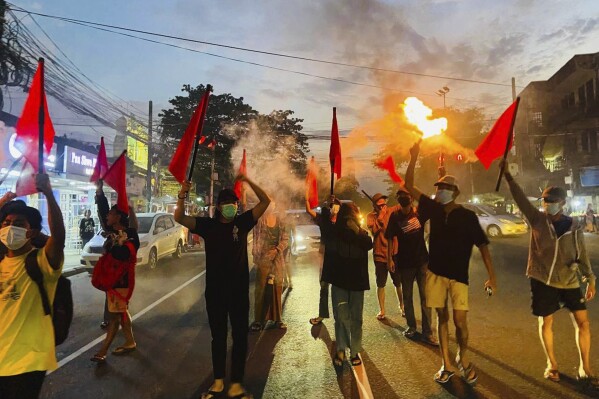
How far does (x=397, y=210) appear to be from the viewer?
600 centimetres

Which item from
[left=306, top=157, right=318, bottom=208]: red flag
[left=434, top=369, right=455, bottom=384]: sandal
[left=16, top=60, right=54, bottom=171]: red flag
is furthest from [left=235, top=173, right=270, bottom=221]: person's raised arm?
[left=306, top=157, right=318, bottom=208]: red flag

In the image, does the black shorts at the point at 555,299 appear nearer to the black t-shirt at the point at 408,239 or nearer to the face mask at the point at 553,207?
the face mask at the point at 553,207

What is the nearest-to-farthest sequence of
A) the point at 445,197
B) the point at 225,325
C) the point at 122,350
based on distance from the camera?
the point at 225,325, the point at 445,197, the point at 122,350

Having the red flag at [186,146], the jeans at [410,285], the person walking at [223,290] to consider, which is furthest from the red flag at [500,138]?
the red flag at [186,146]

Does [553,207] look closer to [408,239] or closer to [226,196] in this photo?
[408,239]

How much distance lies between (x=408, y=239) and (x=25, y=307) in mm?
4450

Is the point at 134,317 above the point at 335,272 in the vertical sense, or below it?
below

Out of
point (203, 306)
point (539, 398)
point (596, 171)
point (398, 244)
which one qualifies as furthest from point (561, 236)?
point (596, 171)

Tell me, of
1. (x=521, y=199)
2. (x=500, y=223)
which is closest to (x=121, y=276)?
(x=521, y=199)

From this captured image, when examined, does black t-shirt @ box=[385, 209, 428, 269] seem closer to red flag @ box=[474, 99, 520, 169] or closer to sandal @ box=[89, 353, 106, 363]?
red flag @ box=[474, 99, 520, 169]

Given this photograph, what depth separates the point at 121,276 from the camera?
525 centimetres

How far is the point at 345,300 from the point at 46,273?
3.04 m

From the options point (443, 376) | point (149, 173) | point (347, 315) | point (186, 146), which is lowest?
point (443, 376)

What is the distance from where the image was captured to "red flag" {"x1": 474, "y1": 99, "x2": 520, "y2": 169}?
15.5ft
